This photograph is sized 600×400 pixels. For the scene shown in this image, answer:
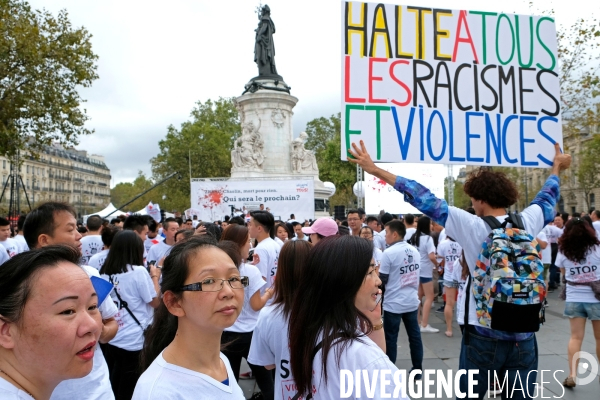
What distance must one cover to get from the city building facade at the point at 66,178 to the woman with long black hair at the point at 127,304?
59.5 m

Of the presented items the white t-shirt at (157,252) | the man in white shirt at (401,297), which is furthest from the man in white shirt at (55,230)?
the white t-shirt at (157,252)

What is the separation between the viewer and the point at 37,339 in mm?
1390

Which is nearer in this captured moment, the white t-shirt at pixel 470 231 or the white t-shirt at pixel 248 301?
the white t-shirt at pixel 470 231

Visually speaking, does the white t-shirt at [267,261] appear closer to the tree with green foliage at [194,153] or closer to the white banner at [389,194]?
the white banner at [389,194]

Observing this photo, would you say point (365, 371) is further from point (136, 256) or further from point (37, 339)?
point (136, 256)

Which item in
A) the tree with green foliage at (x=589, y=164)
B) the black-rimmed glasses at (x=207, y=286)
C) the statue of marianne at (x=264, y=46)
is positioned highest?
the statue of marianne at (x=264, y=46)

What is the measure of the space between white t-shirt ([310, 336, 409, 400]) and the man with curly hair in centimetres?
125

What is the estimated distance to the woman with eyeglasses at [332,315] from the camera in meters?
1.77

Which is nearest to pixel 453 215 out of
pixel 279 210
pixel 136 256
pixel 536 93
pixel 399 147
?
pixel 399 147

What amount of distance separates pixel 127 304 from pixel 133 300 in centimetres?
5

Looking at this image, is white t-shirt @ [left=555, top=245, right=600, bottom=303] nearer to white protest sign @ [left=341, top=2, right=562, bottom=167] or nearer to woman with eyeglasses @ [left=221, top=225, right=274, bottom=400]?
white protest sign @ [left=341, top=2, right=562, bottom=167]

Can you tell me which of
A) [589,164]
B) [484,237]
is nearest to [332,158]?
[589,164]

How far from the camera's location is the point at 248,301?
13.0 feet

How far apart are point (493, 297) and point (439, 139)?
4.17ft
